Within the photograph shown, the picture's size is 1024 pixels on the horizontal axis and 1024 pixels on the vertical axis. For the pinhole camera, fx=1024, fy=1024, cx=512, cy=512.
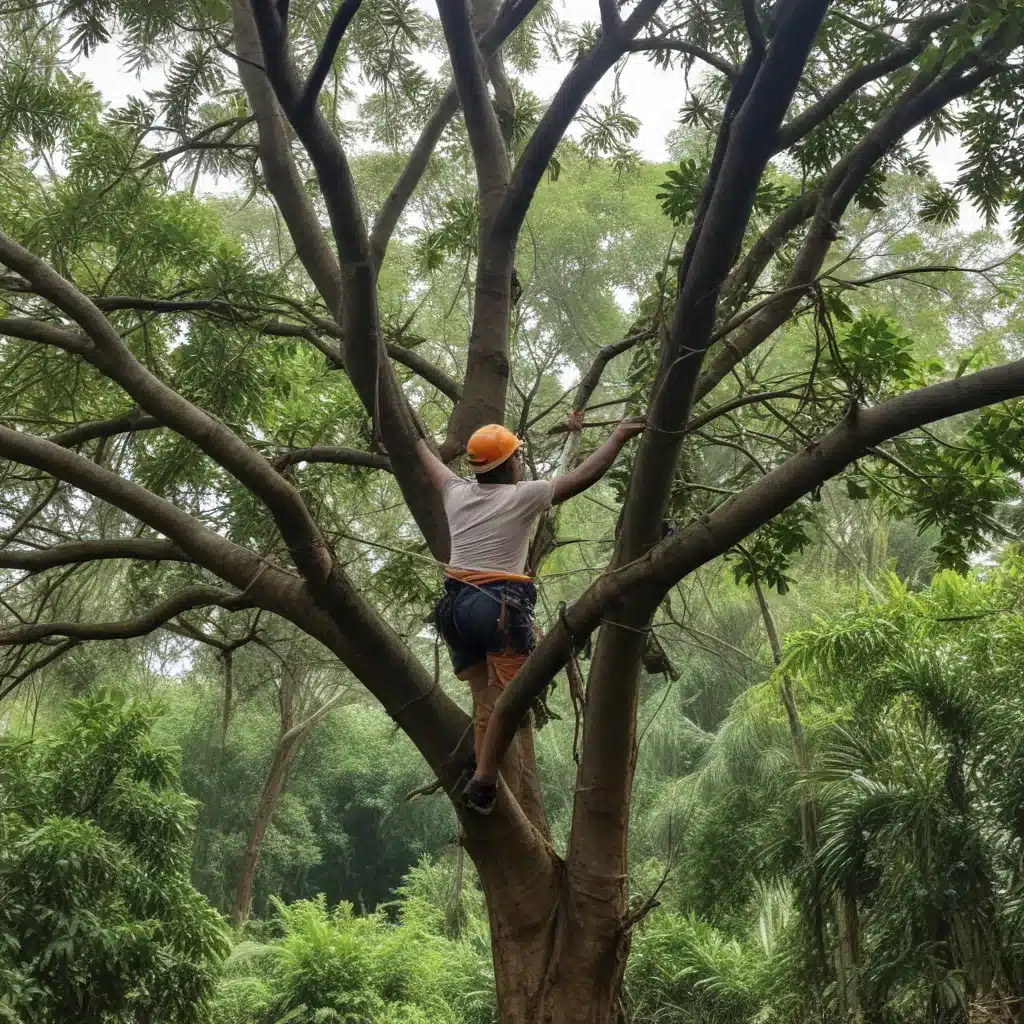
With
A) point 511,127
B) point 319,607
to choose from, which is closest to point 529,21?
point 511,127

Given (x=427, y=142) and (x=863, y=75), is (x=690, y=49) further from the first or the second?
(x=427, y=142)

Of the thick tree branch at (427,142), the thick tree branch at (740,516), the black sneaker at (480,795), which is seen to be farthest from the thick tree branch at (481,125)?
the black sneaker at (480,795)

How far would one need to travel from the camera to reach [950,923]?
19.3 feet

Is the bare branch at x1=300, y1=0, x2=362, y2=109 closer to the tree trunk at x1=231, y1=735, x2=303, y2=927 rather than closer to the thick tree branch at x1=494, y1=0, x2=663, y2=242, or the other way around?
the thick tree branch at x1=494, y1=0, x2=663, y2=242

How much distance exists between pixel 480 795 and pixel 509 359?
73.6 inches

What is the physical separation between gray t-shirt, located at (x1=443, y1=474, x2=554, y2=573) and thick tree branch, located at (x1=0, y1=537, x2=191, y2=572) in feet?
3.05

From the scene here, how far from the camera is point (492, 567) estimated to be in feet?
9.46

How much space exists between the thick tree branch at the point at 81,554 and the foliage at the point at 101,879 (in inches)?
108

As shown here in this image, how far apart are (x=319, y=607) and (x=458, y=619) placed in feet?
1.37

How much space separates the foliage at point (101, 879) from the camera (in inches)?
228

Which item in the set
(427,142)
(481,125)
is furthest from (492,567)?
(427,142)

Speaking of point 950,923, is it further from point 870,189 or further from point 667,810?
point 667,810

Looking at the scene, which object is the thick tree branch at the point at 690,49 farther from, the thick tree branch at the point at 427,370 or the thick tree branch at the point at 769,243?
the thick tree branch at the point at 427,370

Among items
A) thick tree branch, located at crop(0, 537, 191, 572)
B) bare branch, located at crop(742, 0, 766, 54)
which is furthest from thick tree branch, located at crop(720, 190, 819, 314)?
thick tree branch, located at crop(0, 537, 191, 572)
